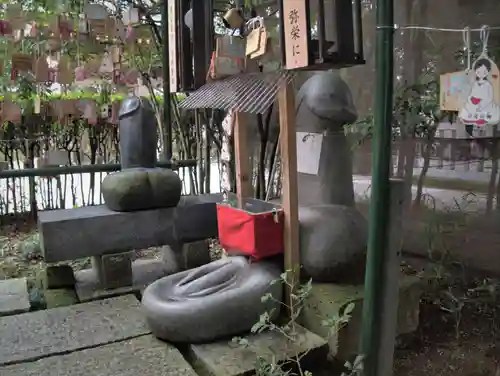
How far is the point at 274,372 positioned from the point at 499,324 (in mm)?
1587

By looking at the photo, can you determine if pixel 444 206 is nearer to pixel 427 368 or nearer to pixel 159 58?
pixel 427 368

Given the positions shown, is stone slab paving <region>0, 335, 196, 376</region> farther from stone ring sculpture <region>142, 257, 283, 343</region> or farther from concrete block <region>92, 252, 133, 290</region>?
concrete block <region>92, 252, 133, 290</region>

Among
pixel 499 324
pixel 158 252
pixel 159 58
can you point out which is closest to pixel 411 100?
pixel 499 324

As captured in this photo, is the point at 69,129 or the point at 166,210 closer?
the point at 166,210

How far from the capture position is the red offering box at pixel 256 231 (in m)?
2.91

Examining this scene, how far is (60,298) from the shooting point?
12.0 feet

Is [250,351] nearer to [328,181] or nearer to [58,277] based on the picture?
[328,181]

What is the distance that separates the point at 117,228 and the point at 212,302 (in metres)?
1.17

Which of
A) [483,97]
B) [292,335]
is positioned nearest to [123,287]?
[292,335]

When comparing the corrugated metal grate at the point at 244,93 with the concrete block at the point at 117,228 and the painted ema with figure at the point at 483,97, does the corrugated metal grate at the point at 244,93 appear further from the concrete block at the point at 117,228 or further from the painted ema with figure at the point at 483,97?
the painted ema with figure at the point at 483,97

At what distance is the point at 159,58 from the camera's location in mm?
5777

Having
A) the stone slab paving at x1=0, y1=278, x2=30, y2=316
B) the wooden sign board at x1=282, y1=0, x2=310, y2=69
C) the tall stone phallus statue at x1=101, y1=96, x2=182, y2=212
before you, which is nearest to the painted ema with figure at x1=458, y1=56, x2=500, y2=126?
the wooden sign board at x1=282, y1=0, x2=310, y2=69

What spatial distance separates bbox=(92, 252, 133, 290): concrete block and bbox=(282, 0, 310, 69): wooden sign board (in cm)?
210

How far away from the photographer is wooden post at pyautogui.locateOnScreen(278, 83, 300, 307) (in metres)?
2.74
